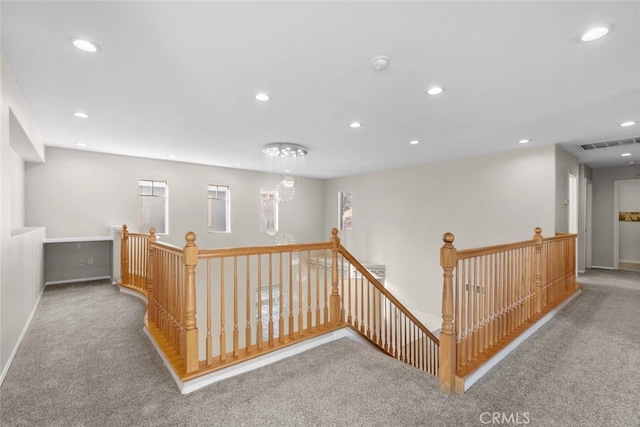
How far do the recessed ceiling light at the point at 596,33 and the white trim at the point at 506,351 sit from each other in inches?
102

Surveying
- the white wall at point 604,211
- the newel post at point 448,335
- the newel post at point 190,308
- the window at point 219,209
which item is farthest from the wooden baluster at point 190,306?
the white wall at point 604,211

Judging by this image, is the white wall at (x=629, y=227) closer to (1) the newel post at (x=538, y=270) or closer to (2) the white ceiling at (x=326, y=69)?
(2) the white ceiling at (x=326, y=69)

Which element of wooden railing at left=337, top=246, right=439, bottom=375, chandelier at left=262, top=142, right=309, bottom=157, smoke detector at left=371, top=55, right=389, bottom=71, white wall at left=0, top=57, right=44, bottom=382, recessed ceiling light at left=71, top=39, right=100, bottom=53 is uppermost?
recessed ceiling light at left=71, top=39, right=100, bottom=53

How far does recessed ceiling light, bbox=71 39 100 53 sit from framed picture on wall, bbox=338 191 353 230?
7556mm

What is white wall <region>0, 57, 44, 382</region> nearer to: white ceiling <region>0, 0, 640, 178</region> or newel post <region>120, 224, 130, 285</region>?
white ceiling <region>0, 0, 640, 178</region>

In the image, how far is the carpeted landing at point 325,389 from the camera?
1.92 meters

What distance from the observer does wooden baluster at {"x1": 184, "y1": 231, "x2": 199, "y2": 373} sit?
2.25m

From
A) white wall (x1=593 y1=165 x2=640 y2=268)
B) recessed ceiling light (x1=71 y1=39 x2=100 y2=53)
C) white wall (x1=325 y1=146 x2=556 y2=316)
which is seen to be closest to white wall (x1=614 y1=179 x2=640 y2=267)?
white wall (x1=593 y1=165 x2=640 y2=268)

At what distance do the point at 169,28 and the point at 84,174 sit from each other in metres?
5.34

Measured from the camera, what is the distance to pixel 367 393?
217 cm

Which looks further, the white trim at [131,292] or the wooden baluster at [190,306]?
the white trim at [131,292]

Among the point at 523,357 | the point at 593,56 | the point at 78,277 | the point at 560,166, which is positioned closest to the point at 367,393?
the point at 523,357

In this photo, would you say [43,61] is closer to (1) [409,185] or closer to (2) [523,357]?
(2) [523,357]

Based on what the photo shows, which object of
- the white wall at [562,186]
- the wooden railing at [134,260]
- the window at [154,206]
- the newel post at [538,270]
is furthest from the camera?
the window at [154,206]
